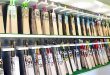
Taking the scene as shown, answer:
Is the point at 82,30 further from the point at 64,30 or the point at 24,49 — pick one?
the point at 24,49

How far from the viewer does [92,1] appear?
3.56 metres

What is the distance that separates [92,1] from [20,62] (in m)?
1.86

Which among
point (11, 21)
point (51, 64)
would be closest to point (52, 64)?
point (51, 64)

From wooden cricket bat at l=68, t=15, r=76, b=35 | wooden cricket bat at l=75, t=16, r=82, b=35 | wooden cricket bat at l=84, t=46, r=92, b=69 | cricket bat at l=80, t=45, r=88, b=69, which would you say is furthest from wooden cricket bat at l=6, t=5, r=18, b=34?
wooden cricket bat at l=84, t=46, r=92, b=69

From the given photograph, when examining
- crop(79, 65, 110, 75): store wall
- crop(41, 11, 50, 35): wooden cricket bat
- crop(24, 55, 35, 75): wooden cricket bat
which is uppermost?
crop(41, 11, 50, 35): wooden cricket bat

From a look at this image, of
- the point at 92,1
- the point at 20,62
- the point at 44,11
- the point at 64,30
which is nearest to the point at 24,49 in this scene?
the point at 20,62

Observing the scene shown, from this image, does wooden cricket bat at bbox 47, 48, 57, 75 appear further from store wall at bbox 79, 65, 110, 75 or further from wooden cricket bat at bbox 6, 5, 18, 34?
store wall at bbox 79, 65, 110, 75

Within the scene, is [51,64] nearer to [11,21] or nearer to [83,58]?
[11,21]

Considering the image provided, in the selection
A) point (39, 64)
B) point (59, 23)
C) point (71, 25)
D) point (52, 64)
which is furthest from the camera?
point (71, 25)

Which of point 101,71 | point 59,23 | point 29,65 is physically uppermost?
point 59,23

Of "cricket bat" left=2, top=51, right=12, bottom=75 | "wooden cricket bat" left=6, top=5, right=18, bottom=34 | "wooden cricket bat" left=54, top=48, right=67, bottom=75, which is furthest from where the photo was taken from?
"wooden cricket bat" left=54, top=48, right=67, bottom=75

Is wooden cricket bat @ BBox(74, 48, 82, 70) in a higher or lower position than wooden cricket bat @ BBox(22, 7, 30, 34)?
lower

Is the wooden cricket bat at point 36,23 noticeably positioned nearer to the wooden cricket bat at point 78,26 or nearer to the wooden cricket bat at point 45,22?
the wooden cricket bat at point 45,22

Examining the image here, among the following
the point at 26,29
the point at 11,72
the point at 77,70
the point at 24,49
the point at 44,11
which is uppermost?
the point at 44,11
